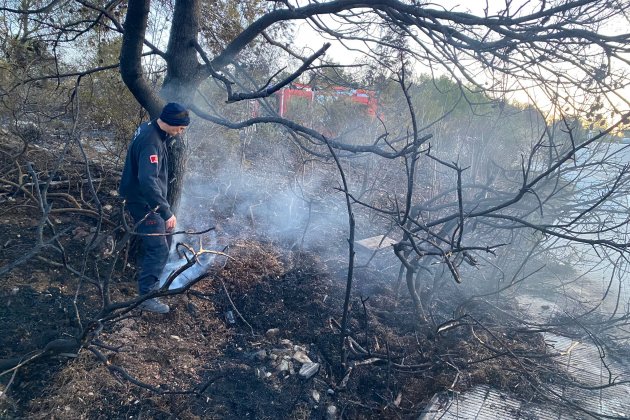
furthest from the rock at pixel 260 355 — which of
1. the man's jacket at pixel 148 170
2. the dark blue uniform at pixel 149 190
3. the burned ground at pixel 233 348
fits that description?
the man's jacket at pixel 148 170

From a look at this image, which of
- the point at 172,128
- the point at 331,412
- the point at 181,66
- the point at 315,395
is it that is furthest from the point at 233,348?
the point at 181,66

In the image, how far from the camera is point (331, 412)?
283 cm

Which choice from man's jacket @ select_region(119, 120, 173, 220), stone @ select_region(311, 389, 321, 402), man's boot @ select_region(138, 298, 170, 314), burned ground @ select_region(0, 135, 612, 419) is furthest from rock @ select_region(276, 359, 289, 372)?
man's jacket @ select_region(119, 120, 173, 220)

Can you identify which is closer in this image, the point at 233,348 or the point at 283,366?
the point at 283,366

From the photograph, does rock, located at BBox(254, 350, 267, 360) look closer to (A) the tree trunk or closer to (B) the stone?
(B) the stone

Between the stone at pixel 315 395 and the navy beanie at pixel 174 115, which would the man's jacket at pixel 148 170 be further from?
the stone at pixel 315 395

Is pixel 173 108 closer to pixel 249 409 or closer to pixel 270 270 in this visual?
pixel 270 270

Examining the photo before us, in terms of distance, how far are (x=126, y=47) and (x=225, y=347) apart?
266cm

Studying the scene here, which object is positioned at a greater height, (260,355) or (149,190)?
(149,190)

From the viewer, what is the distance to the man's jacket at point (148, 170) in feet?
11.5

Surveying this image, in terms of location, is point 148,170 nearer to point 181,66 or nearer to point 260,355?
point 181,66

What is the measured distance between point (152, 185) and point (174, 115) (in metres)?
0.61

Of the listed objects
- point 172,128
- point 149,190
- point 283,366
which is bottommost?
point 283,366

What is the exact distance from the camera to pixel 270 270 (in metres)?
4.54
